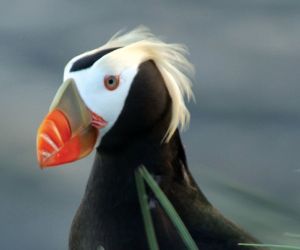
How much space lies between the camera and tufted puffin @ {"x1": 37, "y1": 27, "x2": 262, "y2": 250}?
8.88 ft

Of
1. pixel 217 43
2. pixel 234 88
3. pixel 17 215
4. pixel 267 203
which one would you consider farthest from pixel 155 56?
pixel 217 43

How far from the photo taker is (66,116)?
8.50 ft

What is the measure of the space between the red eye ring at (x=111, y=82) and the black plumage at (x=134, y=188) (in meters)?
0.06

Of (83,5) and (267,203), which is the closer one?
(267,203)

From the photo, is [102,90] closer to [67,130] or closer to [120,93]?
[120,93]

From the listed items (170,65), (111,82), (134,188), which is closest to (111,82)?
(111,82)

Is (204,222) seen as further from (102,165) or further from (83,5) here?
(83,5)

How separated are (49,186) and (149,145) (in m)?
3.41

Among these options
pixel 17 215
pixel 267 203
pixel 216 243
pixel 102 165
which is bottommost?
pixel 17 215

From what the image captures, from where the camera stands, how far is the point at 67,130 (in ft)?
8.39

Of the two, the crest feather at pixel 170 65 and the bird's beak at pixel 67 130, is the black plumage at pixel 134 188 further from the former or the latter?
the bird's beak at pixel 67 130

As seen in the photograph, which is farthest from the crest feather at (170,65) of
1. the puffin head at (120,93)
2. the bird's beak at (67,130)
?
the bird's beak at (67,130)

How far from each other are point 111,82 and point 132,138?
19 cm

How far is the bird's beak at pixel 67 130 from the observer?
8.03 feet
